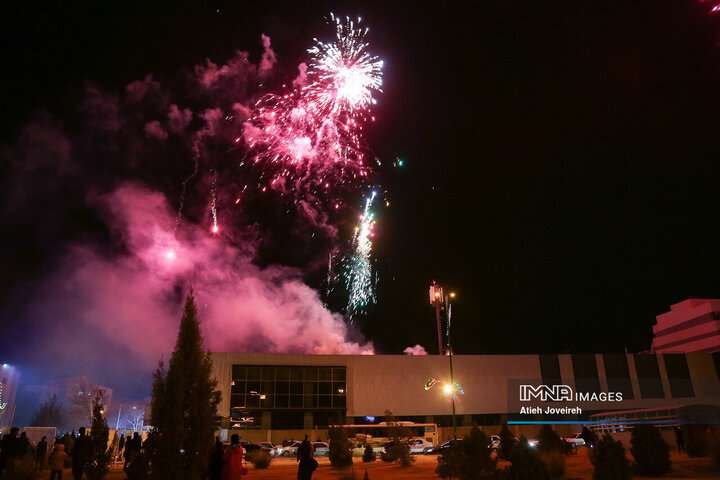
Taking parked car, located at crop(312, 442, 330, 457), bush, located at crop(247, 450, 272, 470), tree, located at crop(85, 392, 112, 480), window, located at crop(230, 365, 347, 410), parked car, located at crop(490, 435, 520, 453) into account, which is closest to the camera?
parked car, located at crop(490, 435, 520, 453)

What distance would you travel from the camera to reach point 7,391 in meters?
68.4

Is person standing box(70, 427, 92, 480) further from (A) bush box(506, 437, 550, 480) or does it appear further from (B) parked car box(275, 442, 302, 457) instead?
(B) parked car box(275, 442, 302, 457)

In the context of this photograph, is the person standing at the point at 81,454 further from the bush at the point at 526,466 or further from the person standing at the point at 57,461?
the bush at the point at 526,466

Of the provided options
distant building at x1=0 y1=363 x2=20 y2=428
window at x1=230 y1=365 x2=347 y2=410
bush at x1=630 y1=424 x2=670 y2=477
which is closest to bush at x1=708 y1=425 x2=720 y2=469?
bush at x1=630 y1=424 x2=670 y2=477

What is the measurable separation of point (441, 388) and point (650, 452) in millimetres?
37313

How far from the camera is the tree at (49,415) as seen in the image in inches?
3816

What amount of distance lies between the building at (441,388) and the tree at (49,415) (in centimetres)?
6756

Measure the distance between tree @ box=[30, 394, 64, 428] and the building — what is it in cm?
6756

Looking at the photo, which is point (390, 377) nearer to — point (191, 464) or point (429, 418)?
point (429, 418)

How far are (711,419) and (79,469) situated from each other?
3980 centimetres

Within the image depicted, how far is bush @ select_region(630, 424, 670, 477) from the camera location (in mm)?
16156

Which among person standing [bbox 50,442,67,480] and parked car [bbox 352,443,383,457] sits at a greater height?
person standing [bbox 50,442,67,480]

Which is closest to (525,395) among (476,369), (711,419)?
(476,369)

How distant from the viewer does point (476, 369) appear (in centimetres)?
5356
